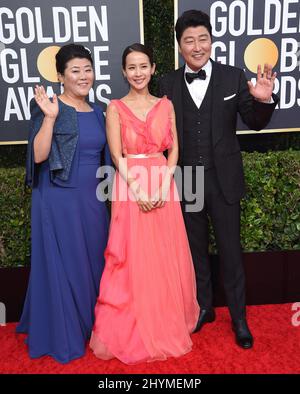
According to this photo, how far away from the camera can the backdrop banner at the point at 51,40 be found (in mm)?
3119

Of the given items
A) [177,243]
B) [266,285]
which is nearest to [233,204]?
[177,243]

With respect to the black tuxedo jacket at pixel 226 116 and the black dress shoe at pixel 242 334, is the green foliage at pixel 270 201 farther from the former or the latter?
the black dress shoe at pixel 242 334

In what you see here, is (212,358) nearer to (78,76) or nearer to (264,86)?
(264,86)

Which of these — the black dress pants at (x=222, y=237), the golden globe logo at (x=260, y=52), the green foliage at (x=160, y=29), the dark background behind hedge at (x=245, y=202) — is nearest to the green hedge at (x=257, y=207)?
the dark background behind hedge at (x=245, y=202)

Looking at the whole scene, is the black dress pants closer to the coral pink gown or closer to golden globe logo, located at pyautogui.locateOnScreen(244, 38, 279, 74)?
the coral pink gown

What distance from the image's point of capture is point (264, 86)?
231cm

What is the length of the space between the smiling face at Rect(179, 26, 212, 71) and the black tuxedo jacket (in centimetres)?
12

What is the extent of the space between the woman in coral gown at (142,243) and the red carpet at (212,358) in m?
0.07

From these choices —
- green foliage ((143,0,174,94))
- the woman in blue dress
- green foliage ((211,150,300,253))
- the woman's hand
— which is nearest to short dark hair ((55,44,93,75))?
the woman in blue dress

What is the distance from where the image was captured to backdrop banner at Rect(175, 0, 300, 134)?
317 cm
